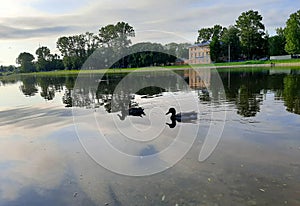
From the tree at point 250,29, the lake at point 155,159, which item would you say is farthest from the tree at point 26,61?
the lake at point 155,159

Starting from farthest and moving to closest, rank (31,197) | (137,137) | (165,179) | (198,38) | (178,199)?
(198,38), (137,137), (165,179), (31,197), (178,199)

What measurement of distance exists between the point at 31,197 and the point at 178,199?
3971 millimetres

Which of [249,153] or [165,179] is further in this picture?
[249,153]

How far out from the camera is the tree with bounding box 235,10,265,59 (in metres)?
97.9

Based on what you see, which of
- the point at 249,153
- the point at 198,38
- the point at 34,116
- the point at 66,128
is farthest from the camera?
the point at 198,38

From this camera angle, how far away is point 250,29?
98312mm

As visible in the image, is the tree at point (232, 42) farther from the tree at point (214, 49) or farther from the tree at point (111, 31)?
the tree at point (111, 31)

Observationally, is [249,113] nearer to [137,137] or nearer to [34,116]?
[137,137]

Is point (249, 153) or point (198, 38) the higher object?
point (198, 38)

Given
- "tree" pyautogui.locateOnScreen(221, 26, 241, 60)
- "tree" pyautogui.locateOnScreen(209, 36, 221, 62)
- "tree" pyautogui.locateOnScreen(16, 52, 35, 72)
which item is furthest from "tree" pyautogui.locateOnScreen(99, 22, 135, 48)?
"tree" pyautogui.locateOnScreen(16, 52, 35, 72)

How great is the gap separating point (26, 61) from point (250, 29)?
5929 inches

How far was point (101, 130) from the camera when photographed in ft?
46.8

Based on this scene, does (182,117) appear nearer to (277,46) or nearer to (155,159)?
(155,159)

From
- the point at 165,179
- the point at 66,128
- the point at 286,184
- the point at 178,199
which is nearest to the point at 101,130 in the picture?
the point at 66,128
